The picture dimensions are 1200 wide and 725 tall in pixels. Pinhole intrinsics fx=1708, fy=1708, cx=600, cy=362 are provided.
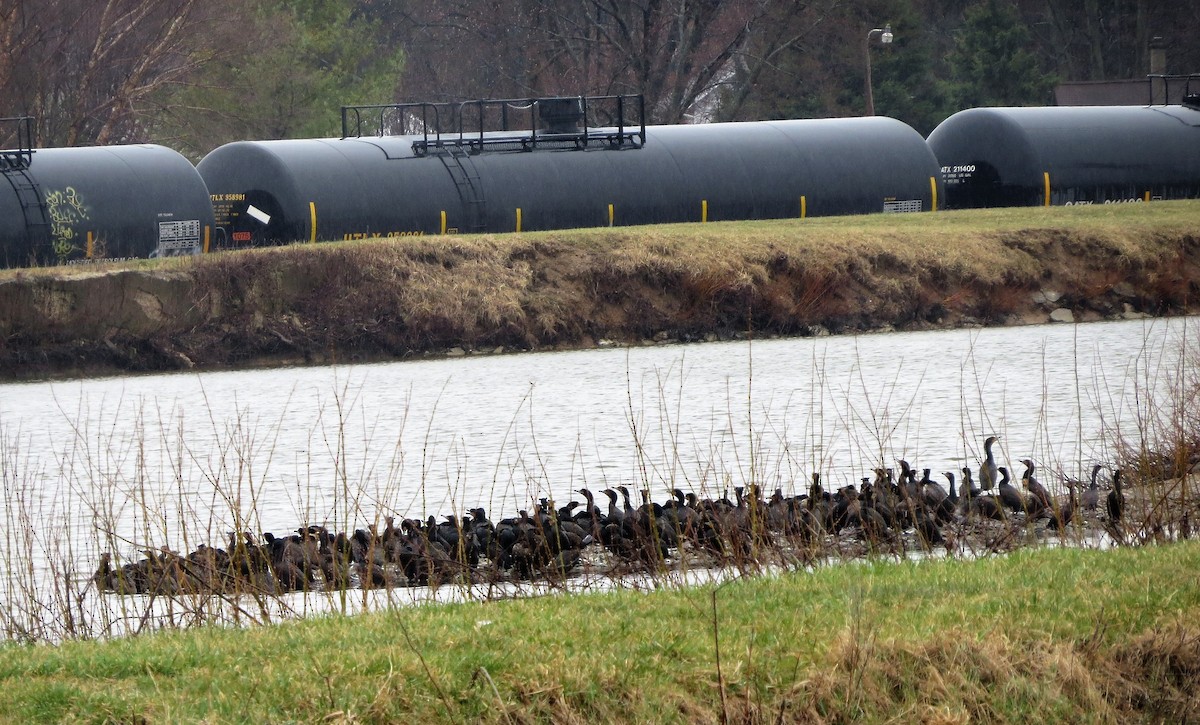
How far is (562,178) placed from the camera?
34188mm

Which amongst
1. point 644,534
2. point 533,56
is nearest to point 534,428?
point 644,534

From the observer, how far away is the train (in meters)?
30.9

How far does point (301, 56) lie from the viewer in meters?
60.8

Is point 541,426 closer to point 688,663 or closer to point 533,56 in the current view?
point 688,663

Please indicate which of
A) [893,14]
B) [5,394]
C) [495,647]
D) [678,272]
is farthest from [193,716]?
[893,14]

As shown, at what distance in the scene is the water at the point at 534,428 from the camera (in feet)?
47.4

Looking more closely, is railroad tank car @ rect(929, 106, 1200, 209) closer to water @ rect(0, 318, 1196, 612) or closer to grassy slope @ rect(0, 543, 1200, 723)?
water @ rect(0, 318, 1196, 612)

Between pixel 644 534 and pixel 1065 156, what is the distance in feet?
92.5

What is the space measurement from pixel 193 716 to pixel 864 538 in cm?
683

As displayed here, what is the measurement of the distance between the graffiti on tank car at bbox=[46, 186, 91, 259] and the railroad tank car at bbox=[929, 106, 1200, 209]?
65.3ft

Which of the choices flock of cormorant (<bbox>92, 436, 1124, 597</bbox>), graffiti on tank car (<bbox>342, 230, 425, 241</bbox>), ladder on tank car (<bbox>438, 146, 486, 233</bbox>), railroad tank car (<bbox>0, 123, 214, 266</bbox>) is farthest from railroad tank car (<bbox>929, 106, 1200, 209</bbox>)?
flock of cormorant (<bbox>92, 436, 1124, 597</bbox>)

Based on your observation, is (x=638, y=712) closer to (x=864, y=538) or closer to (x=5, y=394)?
(x=864, y=538)

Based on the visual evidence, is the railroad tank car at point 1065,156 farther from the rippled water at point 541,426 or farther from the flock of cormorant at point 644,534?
the flock of cormorant at point 644,534

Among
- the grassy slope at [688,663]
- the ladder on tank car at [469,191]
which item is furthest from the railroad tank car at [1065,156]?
the grassy slope at [688,663]
